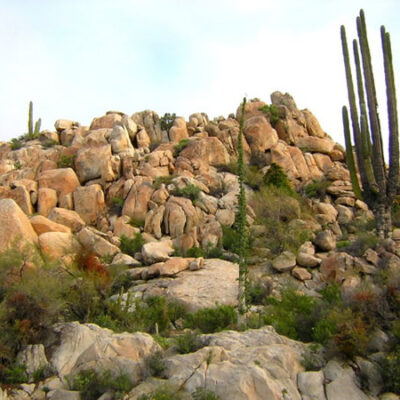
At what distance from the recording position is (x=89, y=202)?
23984 millimetres

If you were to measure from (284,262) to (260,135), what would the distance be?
44.2 feet

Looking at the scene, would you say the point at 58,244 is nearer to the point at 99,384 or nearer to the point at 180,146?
the point at 99,384

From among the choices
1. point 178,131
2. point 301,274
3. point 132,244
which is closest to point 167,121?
point 178,131

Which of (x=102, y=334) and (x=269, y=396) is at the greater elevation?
(x=102, y=334)

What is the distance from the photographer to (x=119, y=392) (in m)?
9.28

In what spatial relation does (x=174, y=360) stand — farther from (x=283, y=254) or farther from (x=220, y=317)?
(x=283, y=254)

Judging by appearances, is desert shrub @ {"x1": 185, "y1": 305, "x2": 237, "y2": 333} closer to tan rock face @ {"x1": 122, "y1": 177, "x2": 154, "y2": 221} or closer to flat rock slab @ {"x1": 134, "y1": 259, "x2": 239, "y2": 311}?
flat rock slab @ {"x1": 134, "y1": 259, "x2": 239, "y2": 311}

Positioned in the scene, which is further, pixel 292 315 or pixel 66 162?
pixel 66 162

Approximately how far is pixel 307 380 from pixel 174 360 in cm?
285

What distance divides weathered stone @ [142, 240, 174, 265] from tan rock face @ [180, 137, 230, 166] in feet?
29.6

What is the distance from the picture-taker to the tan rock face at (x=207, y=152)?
2784cm

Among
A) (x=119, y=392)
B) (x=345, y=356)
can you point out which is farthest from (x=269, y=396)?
(x=119, y=392)

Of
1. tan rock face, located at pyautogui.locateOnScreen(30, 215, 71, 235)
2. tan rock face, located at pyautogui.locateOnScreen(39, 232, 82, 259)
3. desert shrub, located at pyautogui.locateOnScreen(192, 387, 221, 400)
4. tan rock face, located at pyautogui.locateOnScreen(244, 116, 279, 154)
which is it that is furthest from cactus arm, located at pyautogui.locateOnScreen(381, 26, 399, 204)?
tan rock face, located at pyautogui.locateOnScreen(30, 215, 71, 235)

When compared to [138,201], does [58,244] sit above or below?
below
